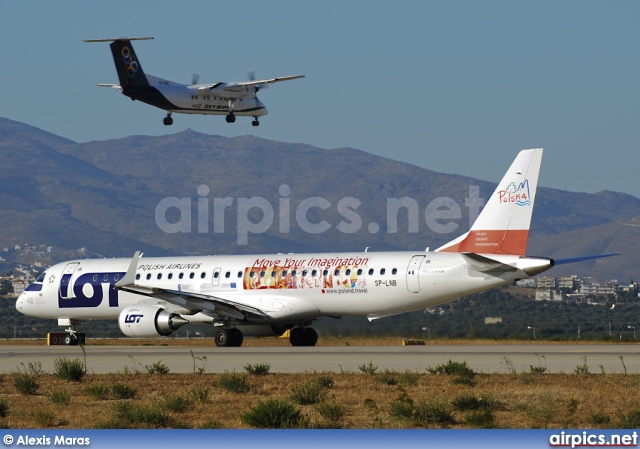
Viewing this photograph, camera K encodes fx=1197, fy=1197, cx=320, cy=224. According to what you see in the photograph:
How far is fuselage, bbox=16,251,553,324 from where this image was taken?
38000 millimetres

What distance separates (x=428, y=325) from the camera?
148 ft

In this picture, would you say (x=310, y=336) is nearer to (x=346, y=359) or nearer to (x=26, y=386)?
(x=346, y=359)

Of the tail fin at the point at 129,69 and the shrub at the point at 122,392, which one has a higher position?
the tail fin at the point at 129,69

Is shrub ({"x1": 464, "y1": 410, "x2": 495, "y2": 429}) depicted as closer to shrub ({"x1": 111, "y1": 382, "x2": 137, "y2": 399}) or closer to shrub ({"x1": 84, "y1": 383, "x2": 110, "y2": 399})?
shrub ({"x1": 111, "y1": 382, "x2": 137, "y2": 399})

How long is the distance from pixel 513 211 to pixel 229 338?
426 inches

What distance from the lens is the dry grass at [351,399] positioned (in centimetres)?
1798

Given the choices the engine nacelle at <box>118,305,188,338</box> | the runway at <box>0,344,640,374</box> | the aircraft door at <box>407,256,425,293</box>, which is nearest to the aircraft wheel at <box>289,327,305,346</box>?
the engine nacelle at <box>118,305,188,338</box>

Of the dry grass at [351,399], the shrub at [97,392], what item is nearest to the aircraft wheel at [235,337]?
the dry grass at [351,399]

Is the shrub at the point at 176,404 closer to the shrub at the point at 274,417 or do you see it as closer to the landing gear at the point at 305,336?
the shrub at the point at 274,417

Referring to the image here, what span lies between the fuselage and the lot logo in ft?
6.15

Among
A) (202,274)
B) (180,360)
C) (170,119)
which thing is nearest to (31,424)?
(180,360)

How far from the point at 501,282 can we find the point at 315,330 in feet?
27.4

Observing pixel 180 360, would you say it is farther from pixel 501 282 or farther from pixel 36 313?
pixel 36 313

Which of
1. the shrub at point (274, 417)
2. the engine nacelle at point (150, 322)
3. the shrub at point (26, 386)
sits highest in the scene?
the engine nacelle at point (150, 322)
